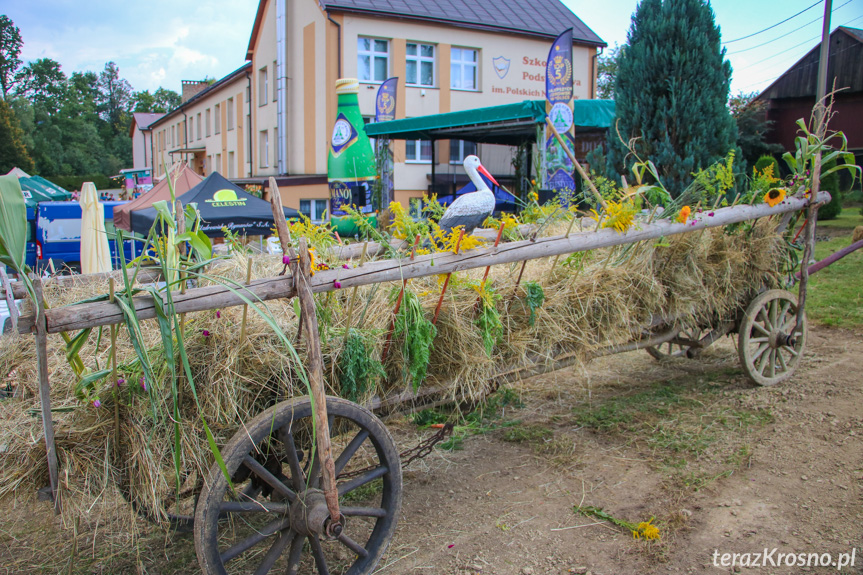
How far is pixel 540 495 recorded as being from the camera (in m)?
3.23

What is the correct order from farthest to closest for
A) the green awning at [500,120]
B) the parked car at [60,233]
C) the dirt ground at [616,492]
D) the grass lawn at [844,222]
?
the grass lawn at [844,222] → the parked car at [60,233] → the green awning at [500,120] → the dirt ground at [616,492]

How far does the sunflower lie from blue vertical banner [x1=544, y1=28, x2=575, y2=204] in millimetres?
4091

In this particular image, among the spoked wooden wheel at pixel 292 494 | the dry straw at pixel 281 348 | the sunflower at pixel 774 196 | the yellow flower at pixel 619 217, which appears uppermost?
the sunflower at pixel 774 196

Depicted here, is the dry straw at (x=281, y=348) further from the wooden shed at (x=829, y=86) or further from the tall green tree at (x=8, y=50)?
the tall green tree at (x=8, y=50)

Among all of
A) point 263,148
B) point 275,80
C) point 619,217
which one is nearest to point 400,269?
point 619,217

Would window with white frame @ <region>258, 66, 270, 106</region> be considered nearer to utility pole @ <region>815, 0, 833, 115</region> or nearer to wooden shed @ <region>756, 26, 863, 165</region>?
wooden shed @ <region>756, 26, 863, 165</region>

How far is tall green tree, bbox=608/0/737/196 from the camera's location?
7641mm

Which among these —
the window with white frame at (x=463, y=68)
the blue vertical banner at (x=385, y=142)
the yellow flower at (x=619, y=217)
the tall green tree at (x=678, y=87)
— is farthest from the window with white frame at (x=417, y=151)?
the yellow flower at (x=619, y=217)

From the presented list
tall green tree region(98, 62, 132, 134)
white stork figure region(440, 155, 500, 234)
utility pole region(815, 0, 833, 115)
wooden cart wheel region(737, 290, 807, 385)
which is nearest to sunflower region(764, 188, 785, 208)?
wooden cart wheel region(737, 290, 807, 385)

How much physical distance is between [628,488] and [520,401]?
130 centimetres

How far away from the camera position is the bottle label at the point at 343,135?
1037 cm

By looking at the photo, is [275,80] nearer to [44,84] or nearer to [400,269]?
[400,269]

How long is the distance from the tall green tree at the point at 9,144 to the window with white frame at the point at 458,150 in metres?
26.7

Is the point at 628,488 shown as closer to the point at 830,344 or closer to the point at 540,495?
the point at 540,495
